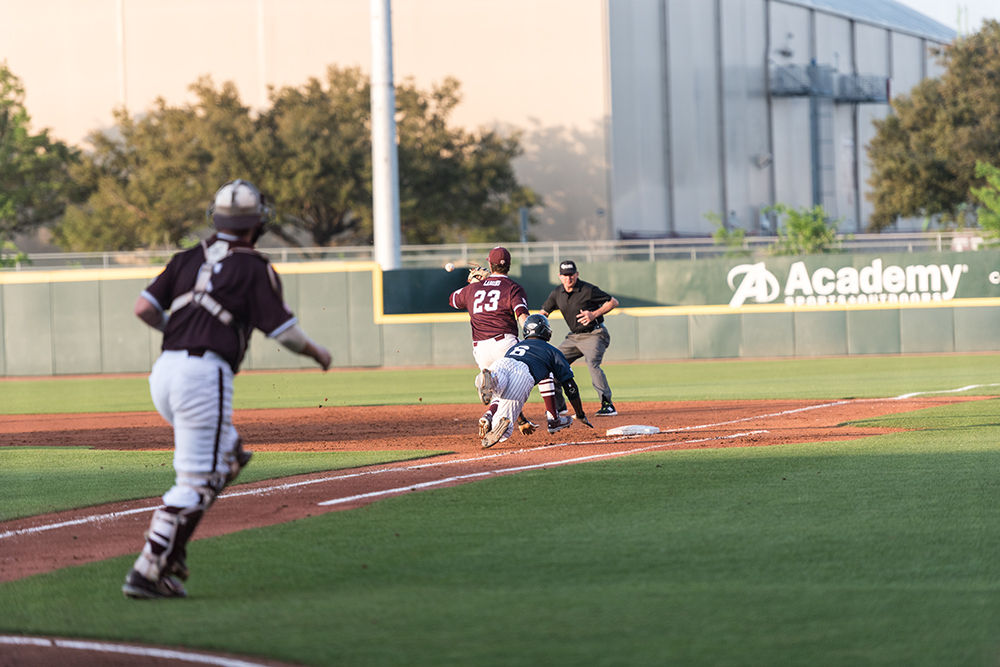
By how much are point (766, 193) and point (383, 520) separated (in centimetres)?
5027

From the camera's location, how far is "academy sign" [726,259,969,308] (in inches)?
1153

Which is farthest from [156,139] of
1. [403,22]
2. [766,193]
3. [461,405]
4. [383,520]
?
[383,520]

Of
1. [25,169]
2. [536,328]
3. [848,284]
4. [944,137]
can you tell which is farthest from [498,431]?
[944,137]

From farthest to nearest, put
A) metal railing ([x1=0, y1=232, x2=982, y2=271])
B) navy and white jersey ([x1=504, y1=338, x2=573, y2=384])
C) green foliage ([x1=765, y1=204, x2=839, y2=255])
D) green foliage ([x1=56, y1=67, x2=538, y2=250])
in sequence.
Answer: green foliage ([x1=56, y1=67, x2=538, y2=250]), metal railing ([x1=0, y1=232, x2=982, y2=271]), green foliage ([x1=765, y1=204, x2=839, y2=255]), navy and white jersey ([x1=504, y1=338, x2=573, y2=384])

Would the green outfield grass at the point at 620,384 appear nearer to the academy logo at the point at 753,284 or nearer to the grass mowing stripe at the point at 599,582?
the academy logo at the point at 753,284

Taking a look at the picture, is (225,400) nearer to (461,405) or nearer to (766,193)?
(461,405)

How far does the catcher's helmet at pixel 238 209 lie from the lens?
20.1ft

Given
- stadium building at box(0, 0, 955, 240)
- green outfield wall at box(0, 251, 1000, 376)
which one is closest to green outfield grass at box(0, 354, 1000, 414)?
green outfield wall at box(0, 251, 1000, 376)

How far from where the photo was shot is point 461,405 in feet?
61.5

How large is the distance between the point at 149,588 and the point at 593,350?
9.66 metres

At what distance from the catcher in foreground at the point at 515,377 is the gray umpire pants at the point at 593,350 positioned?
2264mm

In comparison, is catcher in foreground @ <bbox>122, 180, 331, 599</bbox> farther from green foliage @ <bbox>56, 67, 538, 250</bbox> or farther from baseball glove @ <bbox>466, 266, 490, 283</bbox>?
green foliage @ <bbox>56, 67, 538, 250</bbox>

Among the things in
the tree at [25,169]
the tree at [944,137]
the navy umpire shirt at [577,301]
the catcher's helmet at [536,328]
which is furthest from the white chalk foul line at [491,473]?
the tree at [944,137]

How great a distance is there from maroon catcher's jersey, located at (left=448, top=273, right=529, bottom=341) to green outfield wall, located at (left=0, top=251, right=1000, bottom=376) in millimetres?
16278
